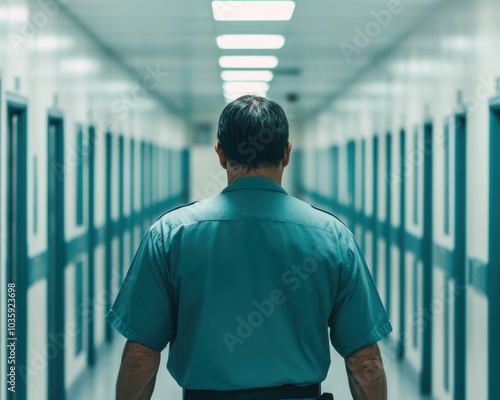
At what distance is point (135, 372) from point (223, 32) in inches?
192

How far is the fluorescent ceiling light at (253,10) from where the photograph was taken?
5141 millimetres

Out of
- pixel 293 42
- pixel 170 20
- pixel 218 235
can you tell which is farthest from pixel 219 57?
pixel 218 235

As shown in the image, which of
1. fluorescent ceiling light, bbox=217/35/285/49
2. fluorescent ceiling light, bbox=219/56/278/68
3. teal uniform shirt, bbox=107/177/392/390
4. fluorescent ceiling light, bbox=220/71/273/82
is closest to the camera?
teal uniform shirt, bbox=107/177/392/390

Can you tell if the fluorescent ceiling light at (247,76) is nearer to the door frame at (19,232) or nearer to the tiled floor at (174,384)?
the tiled floor at (174,384)

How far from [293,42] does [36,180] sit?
128 inches

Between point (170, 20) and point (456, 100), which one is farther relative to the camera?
point (170, 20)

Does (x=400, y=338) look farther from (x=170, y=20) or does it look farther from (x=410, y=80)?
(x=170, y=20)

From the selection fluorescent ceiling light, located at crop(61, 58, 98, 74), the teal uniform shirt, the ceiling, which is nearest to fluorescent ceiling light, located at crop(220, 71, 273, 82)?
the ceiling

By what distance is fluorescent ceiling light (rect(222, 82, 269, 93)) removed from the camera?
414 inches

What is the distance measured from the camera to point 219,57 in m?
7.72

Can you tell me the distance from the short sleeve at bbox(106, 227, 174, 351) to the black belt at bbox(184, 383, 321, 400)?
0.15 metres

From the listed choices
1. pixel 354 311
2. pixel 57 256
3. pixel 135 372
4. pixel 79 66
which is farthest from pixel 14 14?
pixel 354 311

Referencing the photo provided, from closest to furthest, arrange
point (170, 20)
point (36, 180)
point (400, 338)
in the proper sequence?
point (36, 180) → point (170, 20) → point (400, 338)

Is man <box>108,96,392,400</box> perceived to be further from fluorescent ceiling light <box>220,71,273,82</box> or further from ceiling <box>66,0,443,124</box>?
fluorescent ceiling light <box>220,71,273,82</box>
